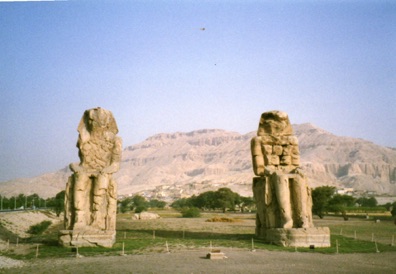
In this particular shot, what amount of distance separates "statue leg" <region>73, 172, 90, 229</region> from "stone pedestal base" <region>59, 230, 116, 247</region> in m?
0.45

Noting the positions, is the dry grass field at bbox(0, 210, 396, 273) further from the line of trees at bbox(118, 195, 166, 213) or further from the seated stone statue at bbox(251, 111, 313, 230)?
the line of trees at bbox(118, 195, 166, 213)

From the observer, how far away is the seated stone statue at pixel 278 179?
13.3m

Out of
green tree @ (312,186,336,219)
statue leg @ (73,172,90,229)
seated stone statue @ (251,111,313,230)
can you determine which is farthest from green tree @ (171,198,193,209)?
statue leg @ (73,172,90,229)

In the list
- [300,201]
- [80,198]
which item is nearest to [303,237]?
[300,201]

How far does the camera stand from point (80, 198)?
1291 cm

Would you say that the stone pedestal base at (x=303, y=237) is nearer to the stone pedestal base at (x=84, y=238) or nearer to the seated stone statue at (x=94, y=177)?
the stone pedestal base at (x=84, y=238)

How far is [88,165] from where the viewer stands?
45.4 ft

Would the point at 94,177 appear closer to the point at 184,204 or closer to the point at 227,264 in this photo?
the point at 227,264

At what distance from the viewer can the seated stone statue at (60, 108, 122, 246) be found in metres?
12.9

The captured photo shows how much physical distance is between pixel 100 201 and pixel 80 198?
27.3 inches

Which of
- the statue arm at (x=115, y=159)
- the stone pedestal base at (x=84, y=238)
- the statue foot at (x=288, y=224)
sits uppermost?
the statue arm at (x=115, y=159)

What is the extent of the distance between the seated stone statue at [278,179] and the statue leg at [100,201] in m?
5.66

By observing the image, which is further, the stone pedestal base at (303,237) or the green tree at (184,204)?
the green tree at (184,204)

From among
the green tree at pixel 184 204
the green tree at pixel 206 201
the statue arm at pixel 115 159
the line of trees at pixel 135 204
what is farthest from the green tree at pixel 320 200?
the green tree at pixel 184 204
